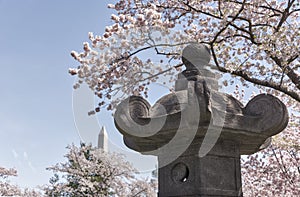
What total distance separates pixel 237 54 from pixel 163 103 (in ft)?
14.2

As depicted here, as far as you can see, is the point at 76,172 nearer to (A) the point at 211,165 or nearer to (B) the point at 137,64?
(B) the point at 137,64

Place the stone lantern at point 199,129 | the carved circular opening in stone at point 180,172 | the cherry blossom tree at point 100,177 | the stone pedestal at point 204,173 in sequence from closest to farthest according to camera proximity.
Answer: the stone lantern at point 199,129, the stone pedestal at point 204,173, the carved circular opening in stone at point 180,172, the cherry blossom tree at point 100,177

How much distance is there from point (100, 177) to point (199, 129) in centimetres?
1253

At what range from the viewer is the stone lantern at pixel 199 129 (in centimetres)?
304

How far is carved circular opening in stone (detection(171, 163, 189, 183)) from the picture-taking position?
129 inches

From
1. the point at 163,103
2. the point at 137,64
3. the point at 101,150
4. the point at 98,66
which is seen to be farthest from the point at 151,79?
the point at 101,150

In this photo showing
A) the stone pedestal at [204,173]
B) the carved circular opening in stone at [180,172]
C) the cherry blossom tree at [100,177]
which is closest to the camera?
the stone pedestal at [204,173]

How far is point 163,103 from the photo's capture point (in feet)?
11.2

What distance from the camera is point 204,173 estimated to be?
3.17m

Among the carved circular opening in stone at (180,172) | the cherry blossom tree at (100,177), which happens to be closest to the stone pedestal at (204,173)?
the carved circular opening in stone at (180,172)

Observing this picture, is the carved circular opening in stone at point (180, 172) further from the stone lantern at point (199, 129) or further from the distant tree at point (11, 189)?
the distant tree at point (11, 189)

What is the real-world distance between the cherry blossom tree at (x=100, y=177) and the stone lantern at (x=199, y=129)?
33.6 ft

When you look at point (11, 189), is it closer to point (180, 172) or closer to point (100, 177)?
point (100, 177)

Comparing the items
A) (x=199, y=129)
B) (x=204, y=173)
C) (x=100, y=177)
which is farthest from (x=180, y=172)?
(x=100, y=177)
